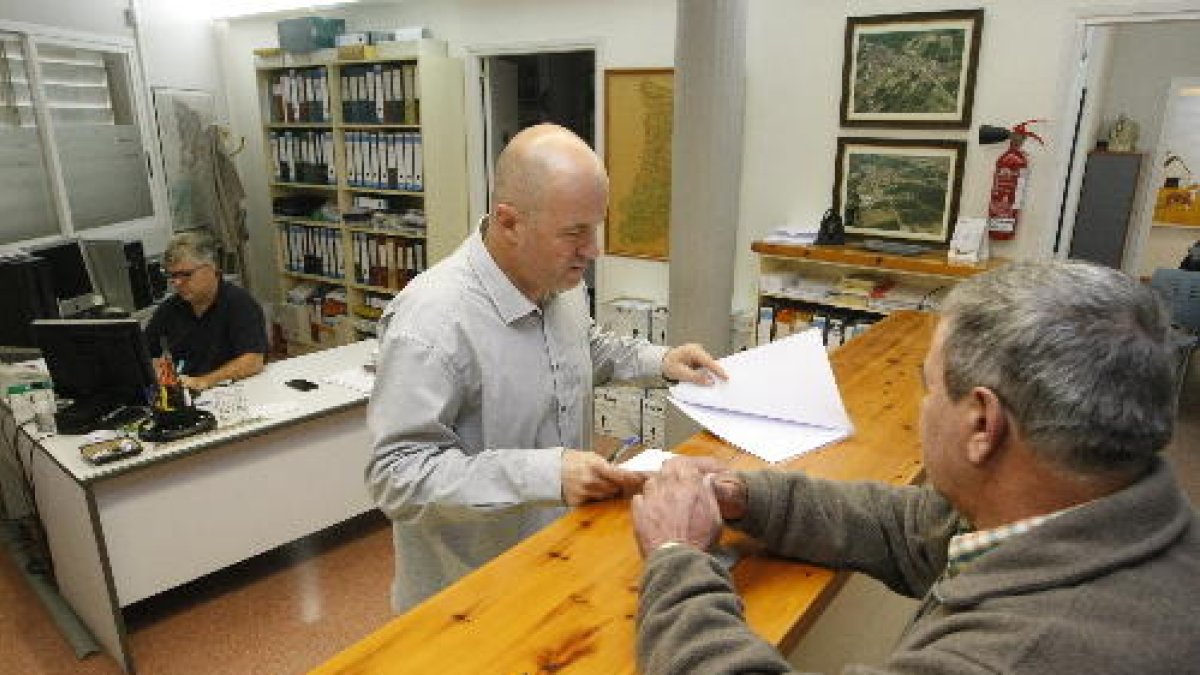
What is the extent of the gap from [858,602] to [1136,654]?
3.05 ft

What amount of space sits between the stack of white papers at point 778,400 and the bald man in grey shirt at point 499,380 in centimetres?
6

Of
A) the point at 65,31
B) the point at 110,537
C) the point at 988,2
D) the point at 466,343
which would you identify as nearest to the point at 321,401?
the point at 110,537

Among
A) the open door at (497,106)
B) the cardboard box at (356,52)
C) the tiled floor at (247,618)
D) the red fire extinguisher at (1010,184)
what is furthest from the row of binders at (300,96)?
the red fire extinguisher at (1010,184)

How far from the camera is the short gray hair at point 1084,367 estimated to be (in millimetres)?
638

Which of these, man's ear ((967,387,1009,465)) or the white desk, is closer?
man's ear ((967,387,1009,465))

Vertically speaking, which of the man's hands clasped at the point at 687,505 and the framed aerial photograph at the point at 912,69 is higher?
the framed aerial photograph at the point at 912,69

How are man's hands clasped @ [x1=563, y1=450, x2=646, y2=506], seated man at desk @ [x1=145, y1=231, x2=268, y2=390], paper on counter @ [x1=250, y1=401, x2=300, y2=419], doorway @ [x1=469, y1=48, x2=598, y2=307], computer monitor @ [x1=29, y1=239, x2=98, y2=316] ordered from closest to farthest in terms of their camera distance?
man's hands clasped @ [x1=563, y1=450, x2=646, y2=506]
paper on counter @ [x1=250, y1=401, x2=300, y2=419]
seated man at desk @ [x1=145, y1=231, x2=268, y2=390]
computer monitor @ [x1=29, y1=239, x2=98, y2=316]
doorway @ [x1=469, y1=48, x2=598, y2=307]

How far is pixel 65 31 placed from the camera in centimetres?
452

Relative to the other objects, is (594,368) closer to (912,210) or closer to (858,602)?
(858,602)

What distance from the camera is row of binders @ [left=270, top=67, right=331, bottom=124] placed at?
495 cm

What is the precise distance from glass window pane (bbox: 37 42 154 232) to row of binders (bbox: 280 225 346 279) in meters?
0.94

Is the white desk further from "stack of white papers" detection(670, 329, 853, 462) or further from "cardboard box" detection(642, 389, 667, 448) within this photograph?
"stack of white papers" detection(670, 329, 853, 462)

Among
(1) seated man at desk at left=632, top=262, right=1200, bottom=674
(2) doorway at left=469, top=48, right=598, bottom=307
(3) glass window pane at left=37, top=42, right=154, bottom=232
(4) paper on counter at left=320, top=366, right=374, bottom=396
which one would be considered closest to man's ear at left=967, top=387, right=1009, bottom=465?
(1) seated man at desk at left=632, top=262, right=1200, bottom=674

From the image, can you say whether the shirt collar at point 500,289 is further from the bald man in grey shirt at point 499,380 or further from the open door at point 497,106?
the open door at point 497,106
